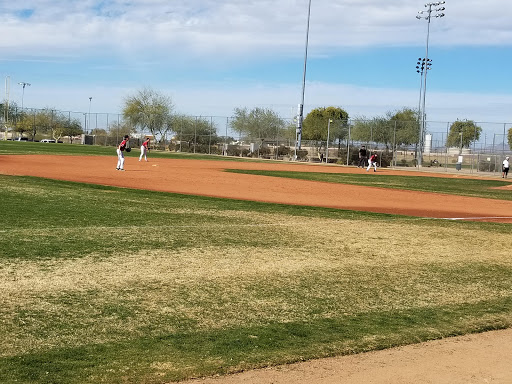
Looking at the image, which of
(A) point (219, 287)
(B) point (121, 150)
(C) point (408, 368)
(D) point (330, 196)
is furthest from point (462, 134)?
(C) point (408, 368)

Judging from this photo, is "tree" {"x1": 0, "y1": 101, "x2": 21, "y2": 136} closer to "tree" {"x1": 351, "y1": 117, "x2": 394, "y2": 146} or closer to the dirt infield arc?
"tree" {"x1": 351, "y1": 117, "x2": 394, "y2": 146}

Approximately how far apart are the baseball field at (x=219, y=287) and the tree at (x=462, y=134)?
44.1m

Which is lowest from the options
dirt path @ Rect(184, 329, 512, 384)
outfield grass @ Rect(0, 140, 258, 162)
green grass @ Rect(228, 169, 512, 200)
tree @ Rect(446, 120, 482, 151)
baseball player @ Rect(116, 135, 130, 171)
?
outfield grass @ Rect(0, 140, 258, 162)

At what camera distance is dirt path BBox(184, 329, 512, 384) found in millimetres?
5164

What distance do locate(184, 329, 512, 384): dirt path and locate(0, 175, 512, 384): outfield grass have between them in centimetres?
19

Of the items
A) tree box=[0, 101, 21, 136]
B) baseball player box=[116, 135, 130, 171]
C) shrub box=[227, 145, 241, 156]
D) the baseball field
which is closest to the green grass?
baseball player box=[116, 135, 130, 171]

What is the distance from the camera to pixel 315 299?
25.1 feet

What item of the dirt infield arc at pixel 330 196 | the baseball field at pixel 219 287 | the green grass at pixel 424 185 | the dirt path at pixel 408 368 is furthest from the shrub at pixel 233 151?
the dirt path at pixel 408 368

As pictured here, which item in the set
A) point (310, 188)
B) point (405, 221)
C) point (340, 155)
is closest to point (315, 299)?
point (405, 221)

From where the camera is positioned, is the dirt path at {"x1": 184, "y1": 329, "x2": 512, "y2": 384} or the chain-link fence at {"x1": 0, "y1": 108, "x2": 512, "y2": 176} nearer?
the dirt path at {"x1": 184, "y1": 329, "x2": 512, "y2": 384}

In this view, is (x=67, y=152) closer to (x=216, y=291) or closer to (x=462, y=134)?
(x=462, y=134)

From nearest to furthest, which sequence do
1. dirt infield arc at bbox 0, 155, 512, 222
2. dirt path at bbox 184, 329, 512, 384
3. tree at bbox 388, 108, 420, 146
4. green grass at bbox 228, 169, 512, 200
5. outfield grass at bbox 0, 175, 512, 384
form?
1. dirt path at bbox 184, 329, 512, 384
2. outfield grass at bbox 0, 175, 512, 384
3. dirt infield arc at bbox 0, 155, 512, 222
4. green grass at bbox 228, 169, 512, 200
5. tree at bbox 388, 108, 420, 146

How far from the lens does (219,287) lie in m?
7.96

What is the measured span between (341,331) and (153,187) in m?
16.7
